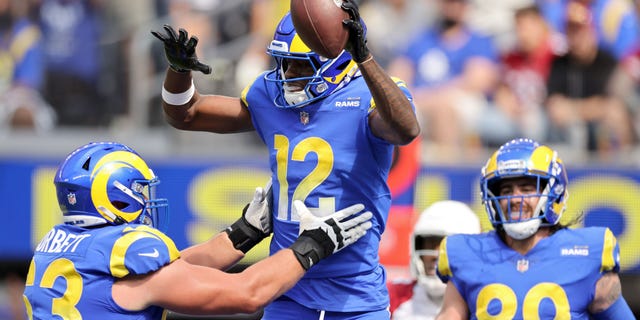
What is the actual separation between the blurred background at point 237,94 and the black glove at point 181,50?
3909 mm

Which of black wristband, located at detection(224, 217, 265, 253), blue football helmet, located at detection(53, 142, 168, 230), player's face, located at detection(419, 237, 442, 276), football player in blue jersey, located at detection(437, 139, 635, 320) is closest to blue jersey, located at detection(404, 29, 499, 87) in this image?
player's face, located at detection(419, 237, 442, 276)

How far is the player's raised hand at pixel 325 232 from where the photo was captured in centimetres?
411

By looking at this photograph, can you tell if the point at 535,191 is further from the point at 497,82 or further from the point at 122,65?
the point at 122,65

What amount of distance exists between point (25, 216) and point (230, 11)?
92.7 inches

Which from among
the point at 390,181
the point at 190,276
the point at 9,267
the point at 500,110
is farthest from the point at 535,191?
the point at 9,267

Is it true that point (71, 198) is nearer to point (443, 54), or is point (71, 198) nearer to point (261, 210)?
point (261, 210)

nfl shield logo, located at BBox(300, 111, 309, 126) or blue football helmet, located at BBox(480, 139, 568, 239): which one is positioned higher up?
nfl shield logo, located at BBox(300, 111, 309, 126)

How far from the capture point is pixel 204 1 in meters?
8.77

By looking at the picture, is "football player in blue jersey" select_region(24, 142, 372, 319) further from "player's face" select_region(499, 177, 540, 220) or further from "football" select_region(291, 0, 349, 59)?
"player's face" select_region(499, 177, 540, 220)

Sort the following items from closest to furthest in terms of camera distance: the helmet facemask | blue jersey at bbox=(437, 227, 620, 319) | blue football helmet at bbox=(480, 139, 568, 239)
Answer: blue jersey at bbox=(437, 227, 620, 319), blue football helmet at bbox=(480, 139, 568, 239), the helmet facemask

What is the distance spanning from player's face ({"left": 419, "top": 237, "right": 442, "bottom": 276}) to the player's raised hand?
70.8 inches

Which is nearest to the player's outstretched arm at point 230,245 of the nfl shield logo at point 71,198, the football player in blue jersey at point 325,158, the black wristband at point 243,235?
the black wristband at point 243,235

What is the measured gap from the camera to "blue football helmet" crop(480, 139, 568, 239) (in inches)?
183

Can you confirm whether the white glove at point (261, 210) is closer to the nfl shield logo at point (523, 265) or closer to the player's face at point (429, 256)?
the nfl shield logo at point (523, 265)
